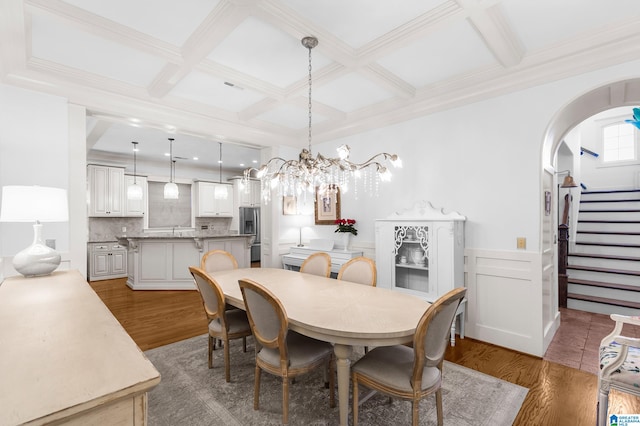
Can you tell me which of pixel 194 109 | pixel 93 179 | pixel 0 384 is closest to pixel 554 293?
pixel 0 384

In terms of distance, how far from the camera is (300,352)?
1.99m

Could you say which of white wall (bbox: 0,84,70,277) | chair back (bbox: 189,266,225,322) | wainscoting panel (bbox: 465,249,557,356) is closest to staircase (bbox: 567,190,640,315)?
wainscoting panel (bbox: 465,249,557,356)

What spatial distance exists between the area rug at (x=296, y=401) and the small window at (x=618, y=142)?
697 cm

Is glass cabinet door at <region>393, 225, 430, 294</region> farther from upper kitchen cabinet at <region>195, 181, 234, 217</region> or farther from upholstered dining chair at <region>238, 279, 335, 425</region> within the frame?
upper kitchen cabinet at <region>195, 181, 234, 217</region>

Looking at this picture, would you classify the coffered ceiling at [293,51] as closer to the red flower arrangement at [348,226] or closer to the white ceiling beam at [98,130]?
the white ceiling beam at [98,130]

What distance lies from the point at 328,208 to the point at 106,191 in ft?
16.5

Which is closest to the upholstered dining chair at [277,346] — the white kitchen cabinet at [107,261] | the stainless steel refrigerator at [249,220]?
the white kitchen cabinet at [107,261]

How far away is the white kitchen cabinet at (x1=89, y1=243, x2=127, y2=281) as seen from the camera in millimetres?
6223

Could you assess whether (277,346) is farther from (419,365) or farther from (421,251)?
(421,251)

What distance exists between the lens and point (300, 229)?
17.0 ft

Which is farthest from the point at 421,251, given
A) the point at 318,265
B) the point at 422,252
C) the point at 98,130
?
the point at 98,130

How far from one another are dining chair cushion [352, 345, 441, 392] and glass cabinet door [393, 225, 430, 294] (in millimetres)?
1501

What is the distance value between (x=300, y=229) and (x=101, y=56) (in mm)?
3418

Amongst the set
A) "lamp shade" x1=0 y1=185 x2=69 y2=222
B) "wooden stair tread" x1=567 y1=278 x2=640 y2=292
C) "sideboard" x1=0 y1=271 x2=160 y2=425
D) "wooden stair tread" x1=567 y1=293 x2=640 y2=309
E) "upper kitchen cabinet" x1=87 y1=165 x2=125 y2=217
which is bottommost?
"wooden stair tread" x1=567 y1=293 x2=640 y2=309
